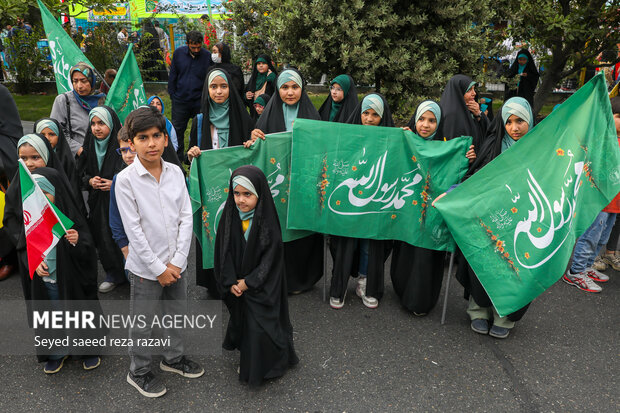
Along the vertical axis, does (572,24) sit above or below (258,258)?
above

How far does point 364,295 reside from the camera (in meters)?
4.33

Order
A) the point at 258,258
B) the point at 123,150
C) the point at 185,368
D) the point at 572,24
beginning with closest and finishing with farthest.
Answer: the point at 258,258 → the point at 185,368 → the point at 123,150 → the point at 572,24

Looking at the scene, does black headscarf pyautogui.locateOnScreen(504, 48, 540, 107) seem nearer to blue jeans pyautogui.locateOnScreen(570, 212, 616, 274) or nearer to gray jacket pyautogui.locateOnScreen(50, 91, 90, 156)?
blue jeans pyautogui.locateOnScreen(570, 212, 616, 274)

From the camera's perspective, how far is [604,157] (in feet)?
11.8

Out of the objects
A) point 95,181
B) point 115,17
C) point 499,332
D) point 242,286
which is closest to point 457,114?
point 499,332

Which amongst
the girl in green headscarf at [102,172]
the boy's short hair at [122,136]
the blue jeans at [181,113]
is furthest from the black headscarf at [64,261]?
the blue jeans at [181,113]

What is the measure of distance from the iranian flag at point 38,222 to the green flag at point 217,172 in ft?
3.40

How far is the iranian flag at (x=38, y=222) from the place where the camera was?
3.01 meters

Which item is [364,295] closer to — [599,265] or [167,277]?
[167,277]

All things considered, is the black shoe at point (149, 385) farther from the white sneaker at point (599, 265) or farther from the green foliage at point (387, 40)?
the green foliage at point (387, 40)

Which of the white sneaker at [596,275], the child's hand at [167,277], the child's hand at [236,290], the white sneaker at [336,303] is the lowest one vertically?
the white sneaker at [336,303]

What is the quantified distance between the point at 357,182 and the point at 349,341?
1278 millimetres

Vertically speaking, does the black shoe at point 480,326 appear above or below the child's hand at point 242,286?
below

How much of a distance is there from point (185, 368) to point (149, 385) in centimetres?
28
